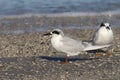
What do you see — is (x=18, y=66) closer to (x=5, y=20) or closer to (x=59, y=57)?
(x=59, y=57)

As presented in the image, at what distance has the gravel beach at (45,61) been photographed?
27.8 feet

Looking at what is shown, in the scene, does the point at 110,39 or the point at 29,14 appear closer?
the point at 110,39

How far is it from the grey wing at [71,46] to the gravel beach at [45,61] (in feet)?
0.87

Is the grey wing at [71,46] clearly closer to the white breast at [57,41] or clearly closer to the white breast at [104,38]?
the white breast at [57,41]

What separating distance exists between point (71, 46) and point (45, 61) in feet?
2.18

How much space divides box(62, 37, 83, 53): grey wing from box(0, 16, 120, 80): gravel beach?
0.26 m

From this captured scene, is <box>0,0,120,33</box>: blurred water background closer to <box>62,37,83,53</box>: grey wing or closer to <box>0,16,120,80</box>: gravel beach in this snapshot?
<box>0,16,120,80</box>: gravel beach

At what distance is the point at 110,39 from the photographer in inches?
414

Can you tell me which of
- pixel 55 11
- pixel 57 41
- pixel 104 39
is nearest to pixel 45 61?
pixel 57 41

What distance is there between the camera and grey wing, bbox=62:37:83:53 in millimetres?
9320

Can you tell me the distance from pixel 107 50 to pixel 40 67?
88.6 inches

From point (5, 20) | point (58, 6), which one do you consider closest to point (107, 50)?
point (5, 20)

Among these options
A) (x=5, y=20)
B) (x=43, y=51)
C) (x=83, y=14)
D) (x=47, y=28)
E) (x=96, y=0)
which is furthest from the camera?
(x=96, y=0)

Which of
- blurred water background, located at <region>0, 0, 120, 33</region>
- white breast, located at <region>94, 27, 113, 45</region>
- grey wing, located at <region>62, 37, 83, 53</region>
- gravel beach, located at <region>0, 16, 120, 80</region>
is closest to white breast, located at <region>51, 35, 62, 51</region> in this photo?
grey wing, located at <region>62, 37, 83, 53</region>
